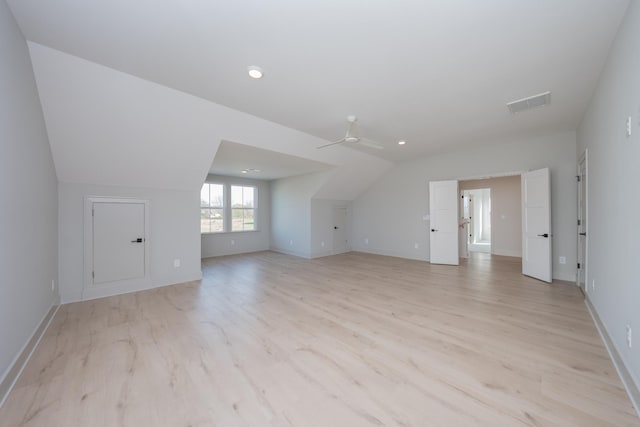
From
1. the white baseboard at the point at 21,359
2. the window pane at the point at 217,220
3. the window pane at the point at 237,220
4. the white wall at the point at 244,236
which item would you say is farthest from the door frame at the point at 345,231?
the white baseboard at the point at 21,359

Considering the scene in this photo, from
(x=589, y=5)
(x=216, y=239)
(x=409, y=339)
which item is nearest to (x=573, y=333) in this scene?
(x=409, y=339)

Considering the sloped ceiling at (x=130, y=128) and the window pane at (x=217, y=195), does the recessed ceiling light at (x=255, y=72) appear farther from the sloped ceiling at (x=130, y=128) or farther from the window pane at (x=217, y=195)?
the window pane at (x=217, y=195)

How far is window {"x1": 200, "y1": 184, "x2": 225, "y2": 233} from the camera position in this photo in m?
7.34

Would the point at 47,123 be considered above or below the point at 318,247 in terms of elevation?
above

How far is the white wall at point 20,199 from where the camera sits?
188cm

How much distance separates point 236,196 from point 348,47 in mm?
6487

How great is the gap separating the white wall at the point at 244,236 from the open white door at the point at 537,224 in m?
6.94

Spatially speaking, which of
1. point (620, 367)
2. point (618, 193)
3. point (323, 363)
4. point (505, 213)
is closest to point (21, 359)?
point (323, 363)

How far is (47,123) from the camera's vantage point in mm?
2887

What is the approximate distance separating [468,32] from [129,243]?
5.25m

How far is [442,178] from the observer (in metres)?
6.37

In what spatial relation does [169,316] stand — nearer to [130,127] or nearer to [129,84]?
[130,127]

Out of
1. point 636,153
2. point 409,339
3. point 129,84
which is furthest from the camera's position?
point 129,84

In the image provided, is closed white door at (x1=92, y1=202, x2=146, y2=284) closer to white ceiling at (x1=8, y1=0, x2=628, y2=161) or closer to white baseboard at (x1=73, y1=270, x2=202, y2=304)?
white baseboard at (x1=73, y1=270, x2=202, y2=304)
